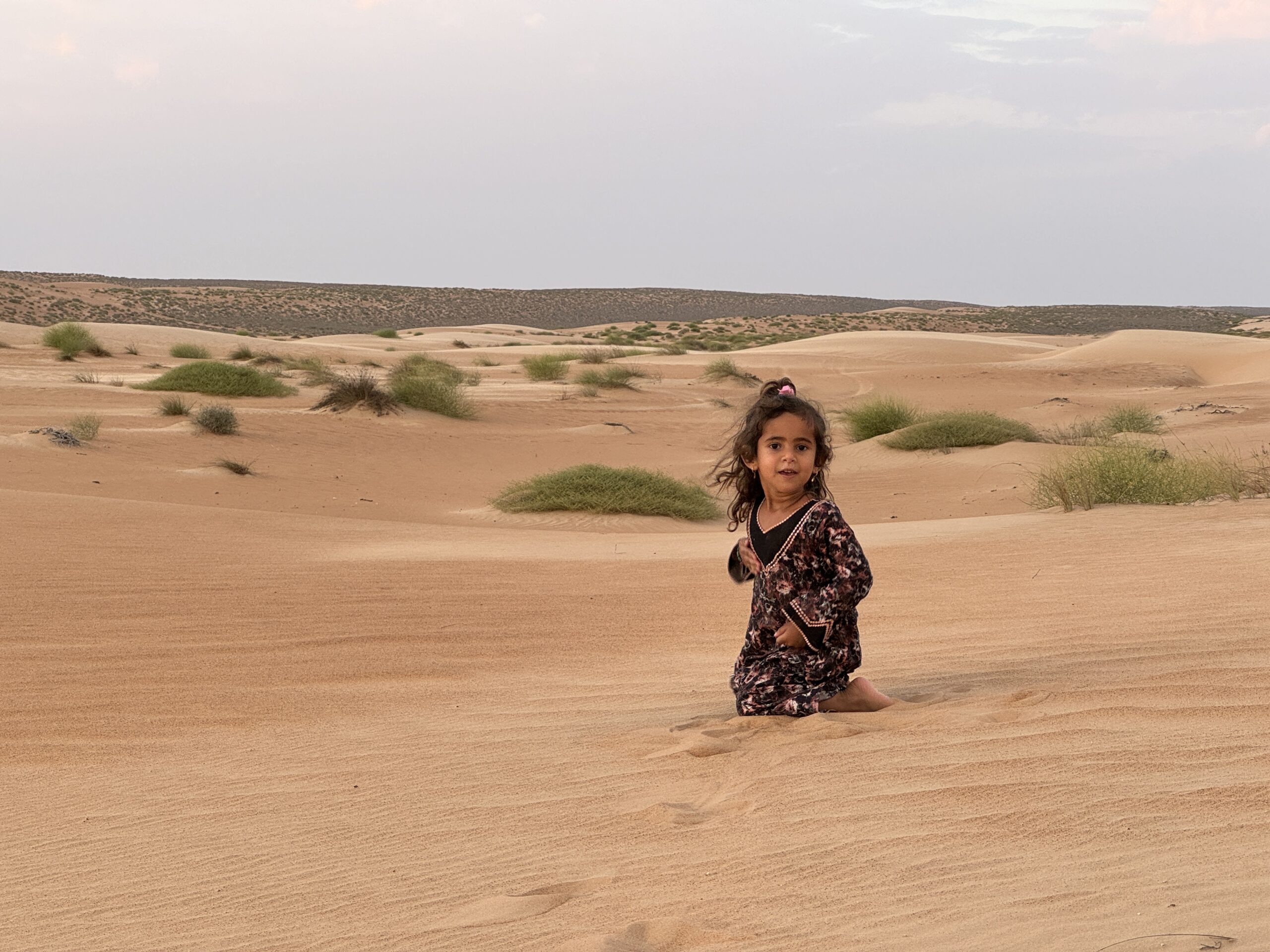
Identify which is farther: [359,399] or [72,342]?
[72,342]

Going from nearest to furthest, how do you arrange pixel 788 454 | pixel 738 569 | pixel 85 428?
pixel 788 454, pixel 738 569, pixel 85 428

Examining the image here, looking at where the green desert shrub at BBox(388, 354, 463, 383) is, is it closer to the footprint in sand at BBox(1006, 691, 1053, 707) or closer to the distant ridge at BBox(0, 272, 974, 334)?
the footprint in sand at BBox(1006, 691, 1053, 707)

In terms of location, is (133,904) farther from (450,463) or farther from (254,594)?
(450,463)

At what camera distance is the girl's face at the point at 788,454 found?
4.64 metres

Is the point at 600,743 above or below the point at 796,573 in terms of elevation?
below

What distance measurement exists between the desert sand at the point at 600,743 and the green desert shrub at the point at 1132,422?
11460mm

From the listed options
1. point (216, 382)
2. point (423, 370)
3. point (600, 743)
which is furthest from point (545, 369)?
point (600, 743)

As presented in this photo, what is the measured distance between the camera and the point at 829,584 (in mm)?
4703

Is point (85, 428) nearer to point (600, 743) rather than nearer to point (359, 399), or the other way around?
point (359, 399)

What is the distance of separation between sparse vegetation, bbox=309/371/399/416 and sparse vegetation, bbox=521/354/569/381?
11.4 m

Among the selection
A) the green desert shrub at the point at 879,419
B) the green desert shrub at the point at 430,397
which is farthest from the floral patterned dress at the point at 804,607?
the green desert shrub at the point at 430,397

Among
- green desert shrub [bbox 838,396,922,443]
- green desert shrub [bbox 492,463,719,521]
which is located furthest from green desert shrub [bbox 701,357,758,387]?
green desert shrub [bbox 492,463,719,521]

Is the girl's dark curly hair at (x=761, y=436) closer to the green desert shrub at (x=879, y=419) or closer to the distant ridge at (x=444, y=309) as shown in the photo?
the green desert shrub at (x=879, y=419)

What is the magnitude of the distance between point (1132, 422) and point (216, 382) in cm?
1664
